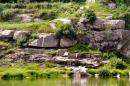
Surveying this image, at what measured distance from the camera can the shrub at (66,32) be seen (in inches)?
3568

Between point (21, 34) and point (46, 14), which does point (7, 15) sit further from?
point (21, 34)

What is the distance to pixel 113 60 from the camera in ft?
284

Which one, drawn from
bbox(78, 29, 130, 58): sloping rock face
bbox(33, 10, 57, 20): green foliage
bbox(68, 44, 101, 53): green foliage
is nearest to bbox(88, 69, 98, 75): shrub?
bbox(68, 44, 101, 53): green foliage

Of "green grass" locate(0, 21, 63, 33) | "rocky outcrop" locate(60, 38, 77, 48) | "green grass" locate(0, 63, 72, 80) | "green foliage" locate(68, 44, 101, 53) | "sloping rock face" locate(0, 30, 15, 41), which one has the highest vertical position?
"green grass" locate(0, 21, 63, 33)

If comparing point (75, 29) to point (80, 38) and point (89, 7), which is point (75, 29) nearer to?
point (80, 38)

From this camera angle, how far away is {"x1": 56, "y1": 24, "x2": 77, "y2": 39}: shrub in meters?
90.6

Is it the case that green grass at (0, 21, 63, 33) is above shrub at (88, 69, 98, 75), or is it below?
above

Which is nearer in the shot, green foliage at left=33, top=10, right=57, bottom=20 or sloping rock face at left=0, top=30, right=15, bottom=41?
sloping rock face at left=0, top=30, right=15, bottom=41

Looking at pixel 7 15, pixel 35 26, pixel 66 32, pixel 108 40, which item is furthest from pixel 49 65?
pixel 7 15

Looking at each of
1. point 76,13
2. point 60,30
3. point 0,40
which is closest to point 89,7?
point 76,13

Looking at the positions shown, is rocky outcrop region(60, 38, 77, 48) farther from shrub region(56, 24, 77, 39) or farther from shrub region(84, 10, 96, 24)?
shrub region(84, 10, 96, 24)

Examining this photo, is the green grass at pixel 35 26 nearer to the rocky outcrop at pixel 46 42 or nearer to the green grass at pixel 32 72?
the rocky outcrop at pixel 46 42

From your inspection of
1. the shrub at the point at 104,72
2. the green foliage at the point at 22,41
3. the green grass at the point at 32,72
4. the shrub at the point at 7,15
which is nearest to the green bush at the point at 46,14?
the shrub at the point at 7,15

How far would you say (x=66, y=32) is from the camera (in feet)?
297
